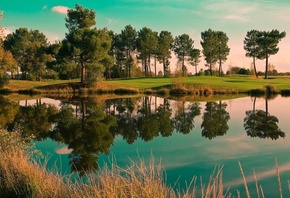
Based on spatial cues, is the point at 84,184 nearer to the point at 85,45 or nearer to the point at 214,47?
the point at 85,45

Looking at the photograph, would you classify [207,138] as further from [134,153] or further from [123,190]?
[123,190]

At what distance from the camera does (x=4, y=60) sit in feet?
225

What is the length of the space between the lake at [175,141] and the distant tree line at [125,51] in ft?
105

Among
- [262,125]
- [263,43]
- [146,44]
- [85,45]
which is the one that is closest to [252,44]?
[263,43]

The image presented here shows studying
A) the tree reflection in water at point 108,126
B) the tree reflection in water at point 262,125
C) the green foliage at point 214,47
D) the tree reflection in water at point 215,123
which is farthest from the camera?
the green foliage at point 214,47

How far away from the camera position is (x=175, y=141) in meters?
19.2

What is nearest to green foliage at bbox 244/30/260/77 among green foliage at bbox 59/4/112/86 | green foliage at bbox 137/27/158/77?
green foliage at bbox 137/27/158/77

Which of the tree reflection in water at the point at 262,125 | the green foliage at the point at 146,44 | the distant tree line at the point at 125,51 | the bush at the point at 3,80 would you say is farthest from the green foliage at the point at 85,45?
the green foliage at the point at 146,44

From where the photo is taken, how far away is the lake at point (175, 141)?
42.8 ft

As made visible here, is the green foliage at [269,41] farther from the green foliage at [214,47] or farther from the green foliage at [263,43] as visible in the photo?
the green foliage at [214,47]

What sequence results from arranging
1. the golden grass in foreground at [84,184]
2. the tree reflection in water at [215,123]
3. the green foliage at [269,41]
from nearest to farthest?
the golden grass in foreground at [84,184], the tree reflection in water at [215,123], the green foliage at [269,41]

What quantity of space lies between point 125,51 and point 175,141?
297 ft

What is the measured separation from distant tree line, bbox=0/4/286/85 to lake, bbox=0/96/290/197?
32.0 metres

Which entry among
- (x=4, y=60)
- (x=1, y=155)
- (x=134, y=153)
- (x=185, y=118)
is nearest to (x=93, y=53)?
(x=4, y=60)
